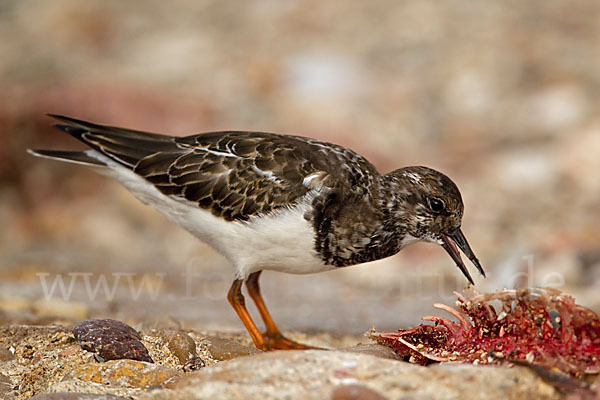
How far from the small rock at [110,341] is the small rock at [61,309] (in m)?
1.09

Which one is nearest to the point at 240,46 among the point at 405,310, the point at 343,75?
the point at 343,75

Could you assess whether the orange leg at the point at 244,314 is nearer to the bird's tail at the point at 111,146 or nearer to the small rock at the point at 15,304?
the bird's tail at the point at 111,146

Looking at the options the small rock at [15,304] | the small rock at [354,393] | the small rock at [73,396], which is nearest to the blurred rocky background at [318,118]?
the small rock at [15,304]

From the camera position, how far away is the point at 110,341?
10.8ft

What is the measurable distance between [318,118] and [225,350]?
560cm

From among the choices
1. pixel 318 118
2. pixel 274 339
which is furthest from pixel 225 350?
pixel 318 118

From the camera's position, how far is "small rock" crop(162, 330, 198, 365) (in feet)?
11.3

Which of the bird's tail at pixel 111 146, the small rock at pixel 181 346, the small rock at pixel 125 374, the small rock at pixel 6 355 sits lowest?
the small rock at pixel 6 355

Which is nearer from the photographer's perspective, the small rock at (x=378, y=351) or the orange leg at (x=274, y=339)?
the small rock at (x=378, y=351)

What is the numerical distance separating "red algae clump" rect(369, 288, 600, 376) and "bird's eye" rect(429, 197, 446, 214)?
82 cm

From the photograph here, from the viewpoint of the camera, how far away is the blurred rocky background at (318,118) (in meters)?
6.26

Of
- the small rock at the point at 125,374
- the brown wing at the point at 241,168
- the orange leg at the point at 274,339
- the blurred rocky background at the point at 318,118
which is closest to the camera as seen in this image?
the small rock at the point at 125,374

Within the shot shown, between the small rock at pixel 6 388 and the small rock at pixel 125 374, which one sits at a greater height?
the small rock at pixel 125 374

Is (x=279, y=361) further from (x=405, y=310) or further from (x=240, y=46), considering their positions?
(x=240, y=46)
